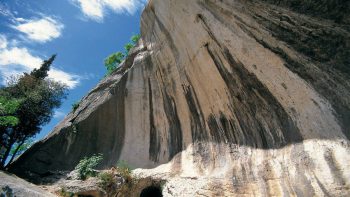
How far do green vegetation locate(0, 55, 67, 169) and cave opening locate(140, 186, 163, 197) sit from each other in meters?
5.89

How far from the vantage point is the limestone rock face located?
289 inches

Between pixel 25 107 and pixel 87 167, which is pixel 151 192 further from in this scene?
pixel 25 107

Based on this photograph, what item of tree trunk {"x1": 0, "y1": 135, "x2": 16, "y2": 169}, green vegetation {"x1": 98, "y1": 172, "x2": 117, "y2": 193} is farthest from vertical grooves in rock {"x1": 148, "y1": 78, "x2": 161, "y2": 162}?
tree trunk {"x1": 0, "y1": 135, "x2": 16, "y2": 169}

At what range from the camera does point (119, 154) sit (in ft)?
42.4

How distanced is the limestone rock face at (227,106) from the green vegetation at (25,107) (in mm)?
1440

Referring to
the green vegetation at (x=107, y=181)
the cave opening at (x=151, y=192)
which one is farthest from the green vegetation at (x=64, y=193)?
the cave opening at (x=151, y=192)

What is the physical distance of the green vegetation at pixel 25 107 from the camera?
543 inches

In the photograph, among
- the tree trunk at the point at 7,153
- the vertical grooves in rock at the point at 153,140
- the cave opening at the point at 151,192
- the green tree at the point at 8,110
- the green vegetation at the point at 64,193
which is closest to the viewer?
the green vegetation at the point at 64,193

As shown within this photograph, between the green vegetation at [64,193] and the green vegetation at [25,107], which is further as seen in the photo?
the green vegetation at [25,107]

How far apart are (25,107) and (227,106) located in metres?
9.73

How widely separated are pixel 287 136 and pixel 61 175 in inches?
328

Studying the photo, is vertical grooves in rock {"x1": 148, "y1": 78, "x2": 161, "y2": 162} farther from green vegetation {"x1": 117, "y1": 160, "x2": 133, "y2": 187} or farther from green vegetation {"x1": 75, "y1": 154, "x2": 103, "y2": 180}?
green vegetation {"x1": 75, "y1": 154, "x2": 103, "y2": 180}

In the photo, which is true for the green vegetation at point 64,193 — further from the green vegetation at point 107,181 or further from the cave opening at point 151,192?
the cave opening at point 151,192

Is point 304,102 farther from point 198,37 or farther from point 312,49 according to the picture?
point 198,37
